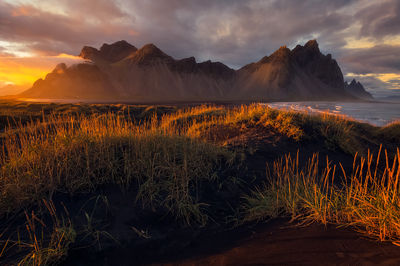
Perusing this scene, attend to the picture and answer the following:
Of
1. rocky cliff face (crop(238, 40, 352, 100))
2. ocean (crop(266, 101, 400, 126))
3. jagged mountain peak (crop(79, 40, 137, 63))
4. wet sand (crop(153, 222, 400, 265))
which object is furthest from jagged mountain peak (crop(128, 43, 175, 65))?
wet sand (crop(153, 222, 400, 265))

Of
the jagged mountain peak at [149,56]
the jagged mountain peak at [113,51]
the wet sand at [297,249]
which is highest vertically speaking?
the jagged mountain peak at [113,51]

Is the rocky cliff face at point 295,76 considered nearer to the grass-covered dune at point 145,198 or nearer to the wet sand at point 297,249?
the grass-covered dune at point 145,198

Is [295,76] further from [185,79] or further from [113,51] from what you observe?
[113,51]

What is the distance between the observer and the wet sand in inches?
68.4

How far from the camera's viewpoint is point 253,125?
310 inches

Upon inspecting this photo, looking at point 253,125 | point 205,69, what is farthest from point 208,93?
point 253,125

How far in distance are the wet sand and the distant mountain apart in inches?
4605

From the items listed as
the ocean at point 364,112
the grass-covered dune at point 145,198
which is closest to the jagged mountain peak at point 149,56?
the ocean at point 364,112

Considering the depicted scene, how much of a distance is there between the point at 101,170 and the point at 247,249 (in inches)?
116

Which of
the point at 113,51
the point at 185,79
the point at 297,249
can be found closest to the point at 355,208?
the point at 297,249

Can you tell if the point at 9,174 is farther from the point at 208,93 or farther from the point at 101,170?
the point at 208,93

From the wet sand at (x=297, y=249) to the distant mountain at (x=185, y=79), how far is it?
117 meters

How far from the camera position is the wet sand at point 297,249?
5.70 ft

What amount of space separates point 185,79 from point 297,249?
492 ft
